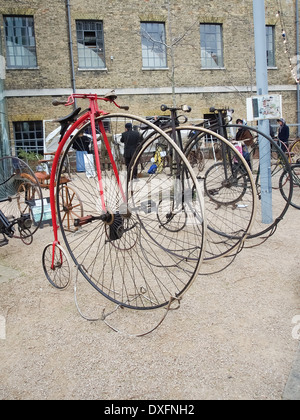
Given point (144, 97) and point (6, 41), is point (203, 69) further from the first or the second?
point (6, 41)

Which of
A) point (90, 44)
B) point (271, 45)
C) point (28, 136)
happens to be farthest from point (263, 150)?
point (271, 45)

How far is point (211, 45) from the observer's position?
19.7m

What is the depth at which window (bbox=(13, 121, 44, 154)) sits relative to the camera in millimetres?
17812

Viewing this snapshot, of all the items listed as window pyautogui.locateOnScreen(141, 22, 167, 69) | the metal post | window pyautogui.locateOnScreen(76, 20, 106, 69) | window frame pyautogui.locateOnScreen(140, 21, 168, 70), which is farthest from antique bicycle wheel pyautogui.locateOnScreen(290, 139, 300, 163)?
window pyautogui.locateOnScreen(76, 20, 106, 69)

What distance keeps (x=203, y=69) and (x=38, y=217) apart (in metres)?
15.7

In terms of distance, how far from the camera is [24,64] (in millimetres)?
17609

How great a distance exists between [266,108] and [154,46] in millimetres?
14589

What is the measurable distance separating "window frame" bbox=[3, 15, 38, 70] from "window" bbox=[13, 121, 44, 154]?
2.42 m

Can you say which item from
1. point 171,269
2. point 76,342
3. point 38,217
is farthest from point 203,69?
point 76,342

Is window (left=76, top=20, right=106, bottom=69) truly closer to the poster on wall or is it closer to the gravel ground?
the poster on wall

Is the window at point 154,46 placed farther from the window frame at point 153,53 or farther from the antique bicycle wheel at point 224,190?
the antique bicycle wheel at point 224,190

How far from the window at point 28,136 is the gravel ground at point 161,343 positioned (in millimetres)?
14631

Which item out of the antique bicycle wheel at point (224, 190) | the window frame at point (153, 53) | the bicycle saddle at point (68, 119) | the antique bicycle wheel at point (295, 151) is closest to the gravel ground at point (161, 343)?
the antique bicycle wheel at point (224, 190)

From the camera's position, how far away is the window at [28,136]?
58.4 ft
